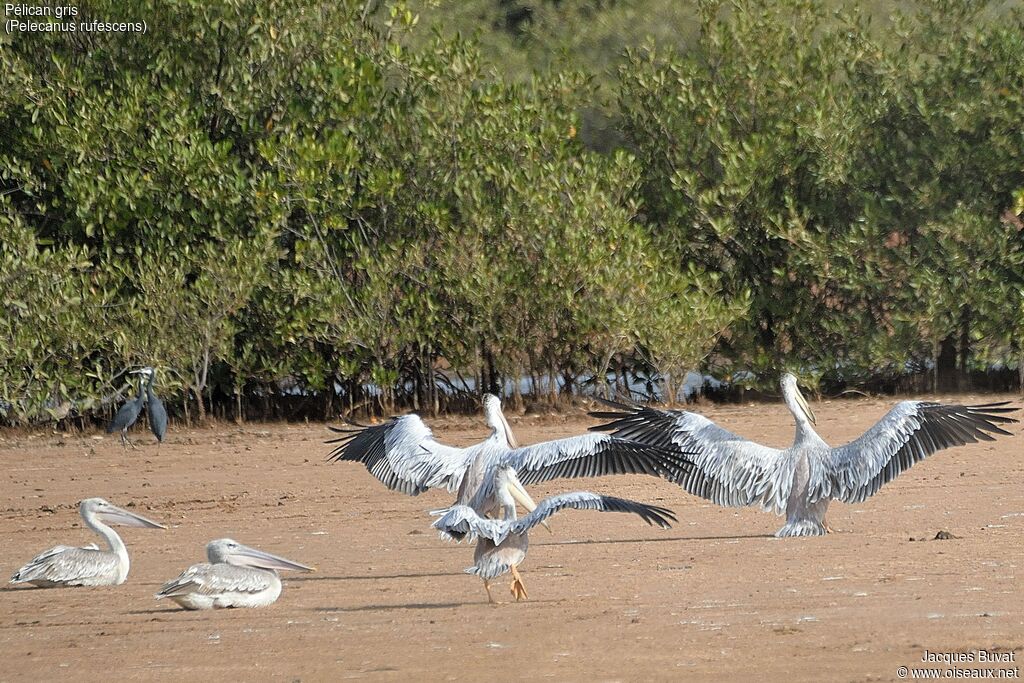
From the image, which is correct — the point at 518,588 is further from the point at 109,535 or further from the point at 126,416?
the point at 126,416

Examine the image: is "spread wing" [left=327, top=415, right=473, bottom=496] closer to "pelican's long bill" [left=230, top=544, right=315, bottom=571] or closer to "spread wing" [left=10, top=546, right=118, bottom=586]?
"pelican's long bill" [left=230, top=544, right=315, bottom=571]

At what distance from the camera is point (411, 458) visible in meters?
8.29

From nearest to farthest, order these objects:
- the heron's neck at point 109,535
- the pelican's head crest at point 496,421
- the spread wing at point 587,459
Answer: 1. the spread wing at point 587,459
2. the heron's neck at point 109,535
3. the pelican's head crest at point 496,421

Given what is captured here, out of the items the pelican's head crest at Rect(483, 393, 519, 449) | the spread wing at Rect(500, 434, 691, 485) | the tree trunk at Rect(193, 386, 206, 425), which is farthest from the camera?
the tree trunk at Rect(193, 386, 206, 425)

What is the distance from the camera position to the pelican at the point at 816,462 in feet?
26.8

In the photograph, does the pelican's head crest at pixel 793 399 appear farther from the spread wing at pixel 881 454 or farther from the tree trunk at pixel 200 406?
the tree trunk at pixel 200 406

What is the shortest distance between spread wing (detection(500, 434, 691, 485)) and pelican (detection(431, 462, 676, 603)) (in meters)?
0.21

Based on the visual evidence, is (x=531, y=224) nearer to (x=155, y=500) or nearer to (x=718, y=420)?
(x=718, y=420)

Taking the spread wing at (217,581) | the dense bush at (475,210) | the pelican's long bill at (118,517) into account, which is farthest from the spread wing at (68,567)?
the dense bush at (475,210)

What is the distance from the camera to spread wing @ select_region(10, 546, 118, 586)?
308 inches

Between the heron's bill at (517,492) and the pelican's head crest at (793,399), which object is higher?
the pelican's head crest at (793,399)

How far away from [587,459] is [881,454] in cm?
162

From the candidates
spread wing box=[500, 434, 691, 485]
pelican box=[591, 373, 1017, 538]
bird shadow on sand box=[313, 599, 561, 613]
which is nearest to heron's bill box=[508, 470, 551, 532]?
spread wing box=[500, 434, 691, 485]

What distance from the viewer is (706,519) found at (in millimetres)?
9539
